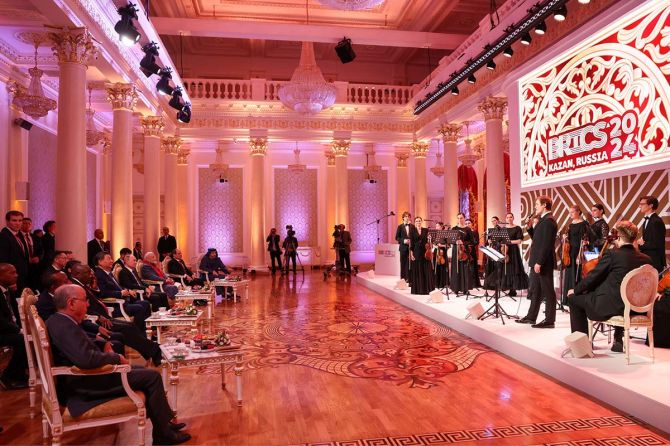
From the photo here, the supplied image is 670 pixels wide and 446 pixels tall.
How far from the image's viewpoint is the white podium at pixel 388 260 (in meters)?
13.1

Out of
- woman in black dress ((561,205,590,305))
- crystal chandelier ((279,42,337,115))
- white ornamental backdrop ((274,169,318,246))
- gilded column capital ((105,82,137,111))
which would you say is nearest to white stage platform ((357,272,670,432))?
woman in black dress ((561,205,590,305))

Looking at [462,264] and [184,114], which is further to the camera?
[184,114]

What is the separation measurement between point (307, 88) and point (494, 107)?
449 centimetres

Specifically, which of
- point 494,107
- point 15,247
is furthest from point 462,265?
point 15,247

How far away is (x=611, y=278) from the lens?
4496 mm

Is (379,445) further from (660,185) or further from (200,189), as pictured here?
(200,189)

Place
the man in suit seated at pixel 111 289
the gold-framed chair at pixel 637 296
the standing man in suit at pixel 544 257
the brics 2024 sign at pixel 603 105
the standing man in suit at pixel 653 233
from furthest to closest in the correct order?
the brics 2024 sign at pixel 603 105, the man in suit seated at pixel 111 289, the standing man in suit at pixel 544 257, the standing man in suit at pixel 653 233, the gold-framed chair at pixel 637 296

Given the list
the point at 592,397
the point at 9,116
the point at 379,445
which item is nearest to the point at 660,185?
the point at 592,397

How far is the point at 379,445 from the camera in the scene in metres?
3.18

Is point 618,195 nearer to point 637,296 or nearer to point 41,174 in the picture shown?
point 637,296

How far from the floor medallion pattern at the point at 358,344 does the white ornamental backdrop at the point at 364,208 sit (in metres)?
10.4

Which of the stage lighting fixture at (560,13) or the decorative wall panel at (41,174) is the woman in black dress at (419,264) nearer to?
the stage lighting fixture at (560,13)

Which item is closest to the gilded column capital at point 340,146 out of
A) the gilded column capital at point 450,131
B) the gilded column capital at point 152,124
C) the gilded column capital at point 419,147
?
the gilded column capital at point 419,147

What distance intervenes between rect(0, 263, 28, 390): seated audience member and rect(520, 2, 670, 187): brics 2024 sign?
780 centimetres
